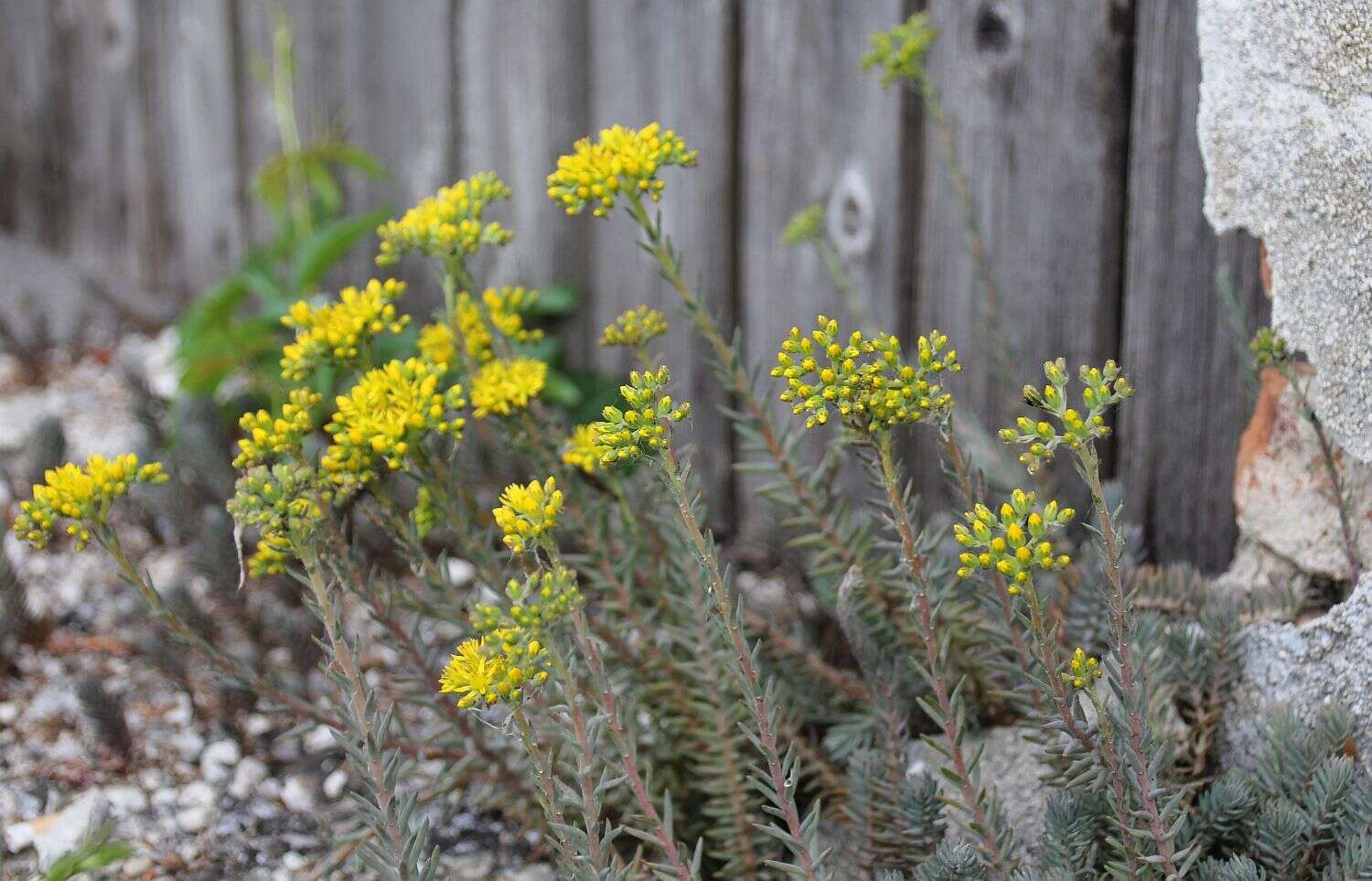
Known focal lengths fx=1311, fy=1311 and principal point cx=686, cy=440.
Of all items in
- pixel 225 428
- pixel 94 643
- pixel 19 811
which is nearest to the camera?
pixel 19 811

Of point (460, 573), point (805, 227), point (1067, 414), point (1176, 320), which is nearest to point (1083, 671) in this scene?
point (1067, 414)

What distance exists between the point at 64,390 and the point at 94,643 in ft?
5.36

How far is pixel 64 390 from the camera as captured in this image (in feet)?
13.4

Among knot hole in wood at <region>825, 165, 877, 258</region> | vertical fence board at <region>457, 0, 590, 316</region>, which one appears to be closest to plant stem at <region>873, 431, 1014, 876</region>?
knot hole in wood at <region>825, 165, 877, 258</region>

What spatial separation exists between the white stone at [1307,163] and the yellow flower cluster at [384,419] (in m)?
1.15

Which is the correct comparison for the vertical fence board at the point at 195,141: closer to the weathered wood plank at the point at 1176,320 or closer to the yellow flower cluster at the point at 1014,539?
the weathered wood plank at the point at 1176,320

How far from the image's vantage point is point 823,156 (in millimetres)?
2732

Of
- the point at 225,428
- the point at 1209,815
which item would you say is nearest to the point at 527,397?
the point at 1209,815

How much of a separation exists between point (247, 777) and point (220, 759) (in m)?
0.08

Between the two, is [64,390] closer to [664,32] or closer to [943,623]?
[664,32]

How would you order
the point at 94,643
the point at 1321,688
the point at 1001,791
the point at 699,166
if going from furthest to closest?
1. the point at 699,166
2. the point at 94,643
3. the point at 1001,791
4. the point at 1321,688

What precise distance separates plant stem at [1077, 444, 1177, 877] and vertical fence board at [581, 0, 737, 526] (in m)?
1.62

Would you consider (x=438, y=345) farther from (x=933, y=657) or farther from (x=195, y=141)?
(x=195, y=141)

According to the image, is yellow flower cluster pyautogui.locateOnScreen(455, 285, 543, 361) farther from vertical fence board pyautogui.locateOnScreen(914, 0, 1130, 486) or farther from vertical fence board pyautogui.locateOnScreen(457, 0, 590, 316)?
vertical fence board pyautogui.locateOnScreen(457, 0, 590, 316)
